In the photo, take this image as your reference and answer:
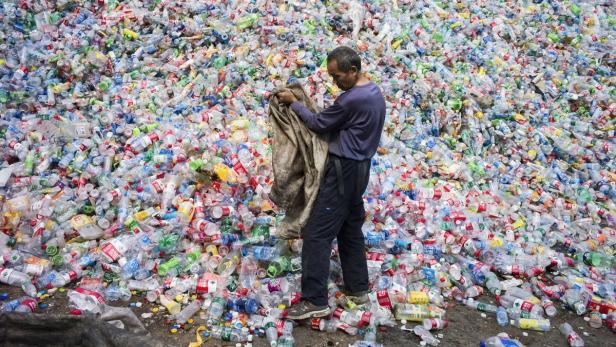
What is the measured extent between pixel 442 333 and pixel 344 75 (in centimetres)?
199

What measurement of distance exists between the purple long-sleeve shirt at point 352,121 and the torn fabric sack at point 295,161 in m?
0.08

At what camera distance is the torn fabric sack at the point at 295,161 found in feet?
11.8

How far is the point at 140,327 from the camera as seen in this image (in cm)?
341

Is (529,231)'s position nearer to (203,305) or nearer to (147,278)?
(203,305)

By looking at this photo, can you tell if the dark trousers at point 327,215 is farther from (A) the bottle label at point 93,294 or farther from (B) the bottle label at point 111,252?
(B) the bottle label at point 111,252

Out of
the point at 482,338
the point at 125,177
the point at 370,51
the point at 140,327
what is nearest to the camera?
the point at 140,327

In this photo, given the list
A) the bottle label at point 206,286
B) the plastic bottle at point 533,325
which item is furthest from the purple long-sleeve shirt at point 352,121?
the plastic bottle at point 533,325

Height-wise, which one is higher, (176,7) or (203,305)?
(176,7)

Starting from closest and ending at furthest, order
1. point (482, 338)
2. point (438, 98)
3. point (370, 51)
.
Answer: point (482, 338), point (438, 98), point (370, 51)

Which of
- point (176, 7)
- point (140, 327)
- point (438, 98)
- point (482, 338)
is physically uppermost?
point (176, 7)

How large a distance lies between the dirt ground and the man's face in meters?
1.70

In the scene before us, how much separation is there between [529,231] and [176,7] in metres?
5.47

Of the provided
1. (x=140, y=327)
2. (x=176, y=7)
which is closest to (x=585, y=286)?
(x=140, y=327)

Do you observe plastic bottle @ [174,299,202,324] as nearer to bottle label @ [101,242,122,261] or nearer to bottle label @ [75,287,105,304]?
bottle label @ [75,287,105,304]
